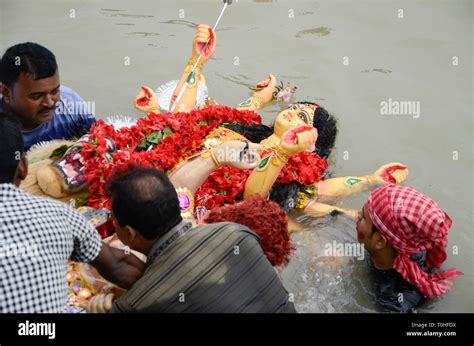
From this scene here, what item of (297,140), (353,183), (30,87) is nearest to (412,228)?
(297,140)

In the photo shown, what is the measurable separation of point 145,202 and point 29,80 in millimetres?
1310

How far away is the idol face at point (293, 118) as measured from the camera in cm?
364

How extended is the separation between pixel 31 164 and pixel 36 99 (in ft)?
1.19

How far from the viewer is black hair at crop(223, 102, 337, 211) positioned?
358 cm

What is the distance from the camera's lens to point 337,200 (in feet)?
12.8

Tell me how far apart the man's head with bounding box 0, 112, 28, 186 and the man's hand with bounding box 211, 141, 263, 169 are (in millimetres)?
1250

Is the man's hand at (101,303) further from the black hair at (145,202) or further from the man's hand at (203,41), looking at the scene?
the man's hand at (203,41)

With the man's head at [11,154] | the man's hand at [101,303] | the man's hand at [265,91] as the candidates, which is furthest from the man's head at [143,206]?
the man's hand at [265,91]

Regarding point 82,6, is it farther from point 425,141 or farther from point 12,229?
point 12,229

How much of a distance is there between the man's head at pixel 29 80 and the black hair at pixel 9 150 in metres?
1.00

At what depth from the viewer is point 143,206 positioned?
89.5 inches

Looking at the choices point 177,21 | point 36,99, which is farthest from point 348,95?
point 36,99

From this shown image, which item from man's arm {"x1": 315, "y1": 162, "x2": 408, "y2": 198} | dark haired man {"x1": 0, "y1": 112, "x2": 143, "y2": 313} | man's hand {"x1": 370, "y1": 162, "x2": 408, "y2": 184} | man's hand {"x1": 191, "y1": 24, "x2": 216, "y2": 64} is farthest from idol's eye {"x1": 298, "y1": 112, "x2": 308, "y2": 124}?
dark haired man {"x1": 0, "y1": 112, "x2": 143, "y2": 313}

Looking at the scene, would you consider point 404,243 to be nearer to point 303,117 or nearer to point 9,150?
point 303,117
